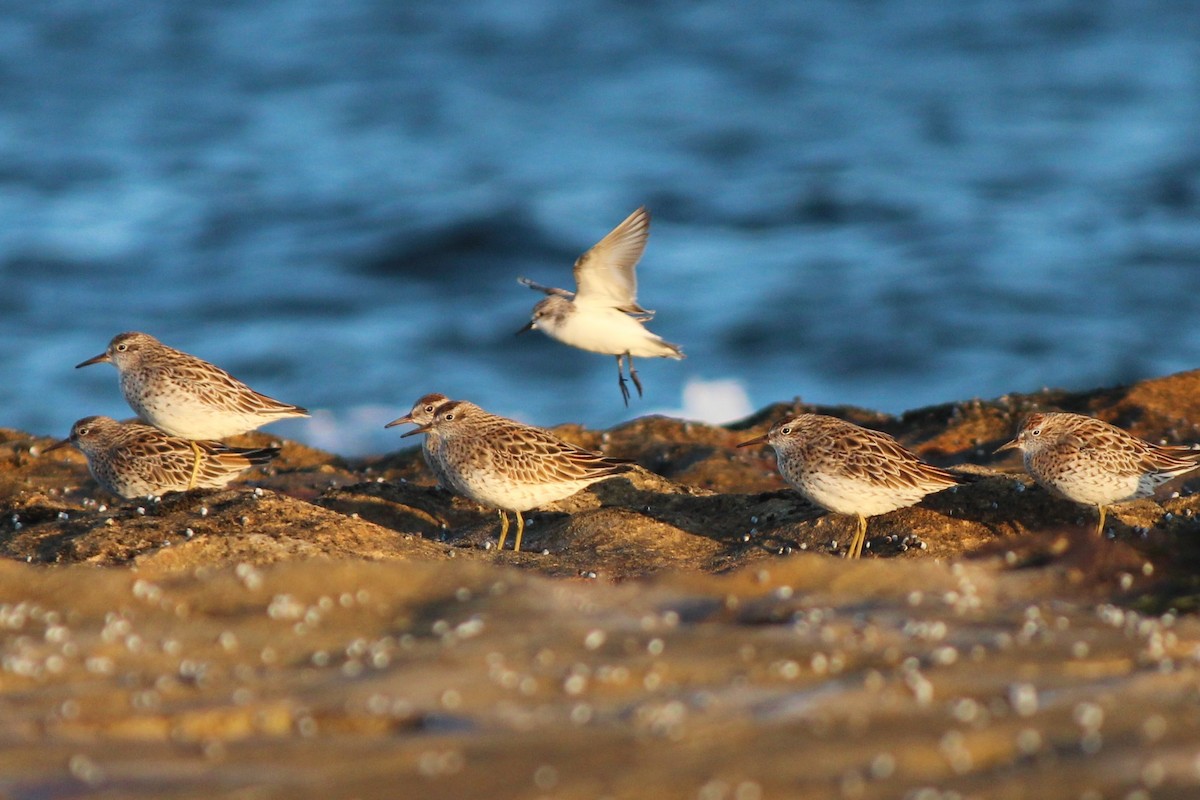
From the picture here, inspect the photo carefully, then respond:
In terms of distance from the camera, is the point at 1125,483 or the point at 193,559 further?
the point at 1125,483

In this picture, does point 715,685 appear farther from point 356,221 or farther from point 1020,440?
point 356,221

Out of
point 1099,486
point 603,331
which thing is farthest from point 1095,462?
point 603,331

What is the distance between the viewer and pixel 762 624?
22.9 feet

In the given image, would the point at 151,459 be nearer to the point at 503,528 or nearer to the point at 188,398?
the point at 188,398

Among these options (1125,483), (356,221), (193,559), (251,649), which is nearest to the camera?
(251,649)

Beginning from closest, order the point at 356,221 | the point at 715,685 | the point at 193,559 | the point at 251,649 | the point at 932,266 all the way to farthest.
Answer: the point at 715,685 < the point at 251,649 < the point at 193,559 < the point at 932,266 < the point at 356,221

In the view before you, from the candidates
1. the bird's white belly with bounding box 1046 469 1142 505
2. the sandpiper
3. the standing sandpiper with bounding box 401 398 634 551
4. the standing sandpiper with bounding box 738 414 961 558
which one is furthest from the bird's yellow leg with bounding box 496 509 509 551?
the bird's white belly with bounding box 1046 469 1142 505

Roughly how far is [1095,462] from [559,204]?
21359 millimetres

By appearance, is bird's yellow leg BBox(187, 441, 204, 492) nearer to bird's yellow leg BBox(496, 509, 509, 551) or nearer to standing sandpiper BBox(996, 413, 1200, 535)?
bird's yellow leg BBox(496, 509, 509, 551)

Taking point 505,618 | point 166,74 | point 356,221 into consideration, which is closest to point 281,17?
point 166,74

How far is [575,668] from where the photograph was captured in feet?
20.3

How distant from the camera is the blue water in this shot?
2553 cm

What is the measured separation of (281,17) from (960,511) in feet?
114

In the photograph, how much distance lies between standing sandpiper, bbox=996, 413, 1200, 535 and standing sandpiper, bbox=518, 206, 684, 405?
15.6 feet
